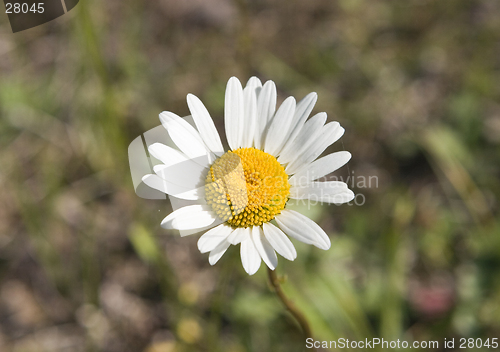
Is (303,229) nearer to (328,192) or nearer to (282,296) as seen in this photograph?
(328,192)

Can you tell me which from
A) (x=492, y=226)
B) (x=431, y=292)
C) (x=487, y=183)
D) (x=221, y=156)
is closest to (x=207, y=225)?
(x=221, y=156)

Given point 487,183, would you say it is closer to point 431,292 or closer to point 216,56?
point 431,292

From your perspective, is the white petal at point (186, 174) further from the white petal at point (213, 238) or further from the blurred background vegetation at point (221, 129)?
the blurred background vegetation at point (221, 129)

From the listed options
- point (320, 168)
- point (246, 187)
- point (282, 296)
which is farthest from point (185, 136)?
point (282, 296)

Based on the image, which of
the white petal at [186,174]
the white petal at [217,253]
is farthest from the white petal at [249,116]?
the white petal at [217,253]

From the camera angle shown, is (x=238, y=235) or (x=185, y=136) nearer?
(x=238, y=235)

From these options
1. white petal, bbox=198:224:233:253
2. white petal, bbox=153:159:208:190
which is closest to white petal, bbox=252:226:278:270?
white petal, bbox=198:224:233:253

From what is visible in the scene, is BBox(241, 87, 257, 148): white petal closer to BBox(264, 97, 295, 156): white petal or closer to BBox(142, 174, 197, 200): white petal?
BBox(264, 97, 295, 156): white petal
